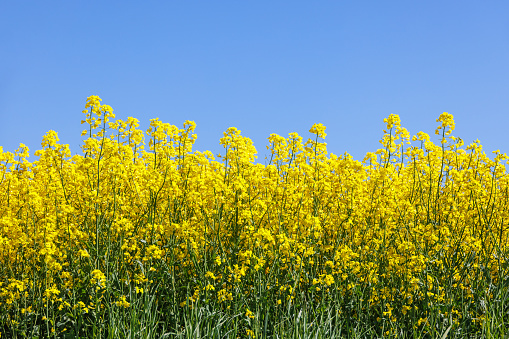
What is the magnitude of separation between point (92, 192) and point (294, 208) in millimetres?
2088

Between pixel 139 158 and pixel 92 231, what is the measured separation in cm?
141

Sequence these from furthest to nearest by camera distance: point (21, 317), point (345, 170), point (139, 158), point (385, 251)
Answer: point (139, 158), point (345, 170), point (385, 251), point (21, 317)

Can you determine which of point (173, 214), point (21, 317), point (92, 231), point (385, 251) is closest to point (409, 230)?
point (385, 251)

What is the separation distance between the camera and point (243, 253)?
188 inches

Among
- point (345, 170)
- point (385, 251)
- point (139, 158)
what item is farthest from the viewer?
point (139, 158)

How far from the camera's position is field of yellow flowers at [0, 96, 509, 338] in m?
4.74

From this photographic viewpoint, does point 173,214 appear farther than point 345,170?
No

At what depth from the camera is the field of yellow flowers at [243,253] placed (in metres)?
4.74

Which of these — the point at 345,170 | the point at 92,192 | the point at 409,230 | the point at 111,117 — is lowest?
the point at 409,230

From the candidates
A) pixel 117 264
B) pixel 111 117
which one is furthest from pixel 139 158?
pixel 117 264

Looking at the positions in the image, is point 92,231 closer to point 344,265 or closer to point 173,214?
point 173,214

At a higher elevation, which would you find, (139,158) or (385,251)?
(139,158)

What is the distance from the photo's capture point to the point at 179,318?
4.95 m

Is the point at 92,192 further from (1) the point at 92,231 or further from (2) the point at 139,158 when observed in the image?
(2) the point at 139,158
